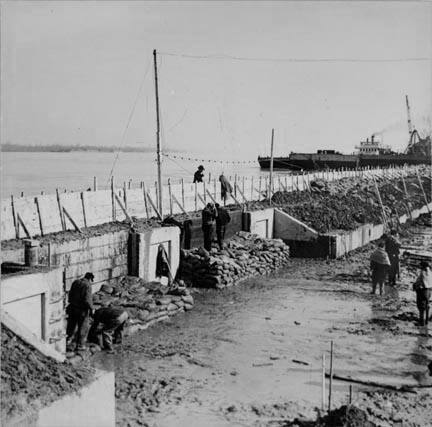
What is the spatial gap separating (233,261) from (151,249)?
285cm

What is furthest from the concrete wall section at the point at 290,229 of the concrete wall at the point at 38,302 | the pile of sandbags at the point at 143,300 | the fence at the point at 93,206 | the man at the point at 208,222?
the concrete wall at the point at 38,302

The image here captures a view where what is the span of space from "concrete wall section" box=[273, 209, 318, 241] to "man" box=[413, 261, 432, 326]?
932cm

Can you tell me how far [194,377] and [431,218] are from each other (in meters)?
28.8

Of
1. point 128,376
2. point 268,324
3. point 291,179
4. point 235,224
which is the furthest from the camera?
point 291,179

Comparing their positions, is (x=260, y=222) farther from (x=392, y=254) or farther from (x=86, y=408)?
(x=86, y=408)

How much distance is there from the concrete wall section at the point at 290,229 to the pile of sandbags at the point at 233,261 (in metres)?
1.78

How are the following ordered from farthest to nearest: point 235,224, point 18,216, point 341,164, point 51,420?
point 341,164, point 235,224, point 18,216, point 51,420

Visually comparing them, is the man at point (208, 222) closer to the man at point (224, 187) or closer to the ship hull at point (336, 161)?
the man at point (224, 187)

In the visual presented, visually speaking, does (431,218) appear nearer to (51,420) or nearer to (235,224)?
(235,224)

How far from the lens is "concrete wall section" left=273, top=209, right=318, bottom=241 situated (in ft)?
73.7

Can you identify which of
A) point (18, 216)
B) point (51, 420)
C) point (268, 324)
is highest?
point (18, 216)

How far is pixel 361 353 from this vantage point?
10984mm

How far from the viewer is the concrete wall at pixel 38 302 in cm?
854

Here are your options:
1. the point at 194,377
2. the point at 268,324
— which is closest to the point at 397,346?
the point at 268,324
